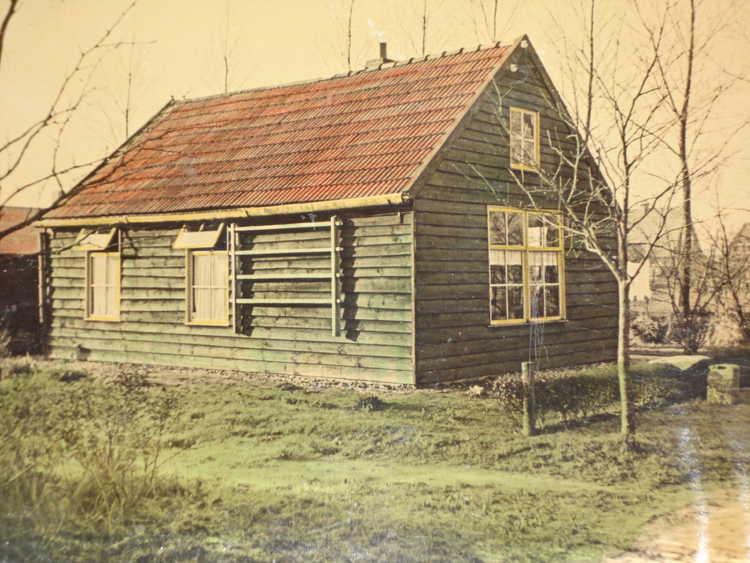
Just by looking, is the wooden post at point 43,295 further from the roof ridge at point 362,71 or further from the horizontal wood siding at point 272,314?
the roof ridge at point 362,71

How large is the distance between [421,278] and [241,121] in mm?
6359

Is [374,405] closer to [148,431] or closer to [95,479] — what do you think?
[148,431]

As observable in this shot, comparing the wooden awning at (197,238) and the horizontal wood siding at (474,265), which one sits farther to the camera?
the wooden awning at (197,238)

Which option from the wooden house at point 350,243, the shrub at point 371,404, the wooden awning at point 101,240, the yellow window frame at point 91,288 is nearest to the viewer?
the shrub at point 371,404

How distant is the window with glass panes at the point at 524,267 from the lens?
469 inches

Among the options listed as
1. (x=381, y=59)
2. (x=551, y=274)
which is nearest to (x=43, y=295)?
(x=381, y=59)

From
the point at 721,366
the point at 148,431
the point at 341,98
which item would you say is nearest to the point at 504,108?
the point at 341,98

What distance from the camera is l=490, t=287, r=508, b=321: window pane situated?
11820mm

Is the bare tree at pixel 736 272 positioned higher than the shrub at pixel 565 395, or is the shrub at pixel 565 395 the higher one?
the bare tree at pixel 736 272

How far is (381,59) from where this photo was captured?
14.3 meters

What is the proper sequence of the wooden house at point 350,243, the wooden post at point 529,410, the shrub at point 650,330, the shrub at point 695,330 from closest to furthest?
the wooden post at point 529,410
the wooden house at point 350,243
the shrub at point 695,330
the shrub at point 650,330

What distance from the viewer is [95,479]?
17.6ft

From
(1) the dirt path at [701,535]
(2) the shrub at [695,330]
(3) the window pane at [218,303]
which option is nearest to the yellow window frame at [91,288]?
(3) the window pane at [218,303]

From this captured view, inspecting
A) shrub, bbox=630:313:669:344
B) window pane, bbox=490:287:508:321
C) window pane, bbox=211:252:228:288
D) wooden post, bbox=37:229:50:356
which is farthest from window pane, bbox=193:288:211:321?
shrub, bbox=630:313:669:344
